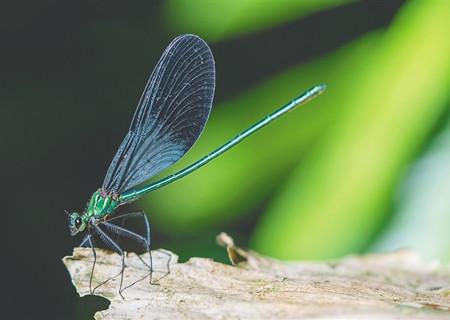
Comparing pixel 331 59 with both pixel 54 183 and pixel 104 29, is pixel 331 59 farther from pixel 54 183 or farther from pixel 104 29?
pixel 54 183

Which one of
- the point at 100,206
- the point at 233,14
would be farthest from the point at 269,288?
the point at 233,14

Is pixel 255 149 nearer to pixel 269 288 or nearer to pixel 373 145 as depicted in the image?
pixel 373 145

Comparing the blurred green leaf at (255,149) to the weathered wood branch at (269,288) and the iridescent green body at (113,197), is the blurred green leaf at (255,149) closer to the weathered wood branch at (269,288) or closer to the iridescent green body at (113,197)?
the iridescent green body at (113,197)

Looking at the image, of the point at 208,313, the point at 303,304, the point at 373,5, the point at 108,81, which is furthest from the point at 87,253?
the point at 373,5

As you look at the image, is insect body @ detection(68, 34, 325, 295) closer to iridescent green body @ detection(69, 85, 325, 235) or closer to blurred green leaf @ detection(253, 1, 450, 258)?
iridescent green body @ detection(69, 85, 325, 235)

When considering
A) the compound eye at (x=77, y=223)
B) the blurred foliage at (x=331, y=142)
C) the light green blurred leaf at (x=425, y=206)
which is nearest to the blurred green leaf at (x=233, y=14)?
the blurred foliage at (x=331, y=142)

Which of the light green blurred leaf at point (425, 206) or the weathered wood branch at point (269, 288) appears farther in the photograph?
the light green blurred leaf at point (425, 206)

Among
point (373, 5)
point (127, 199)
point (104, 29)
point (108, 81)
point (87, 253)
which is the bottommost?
point (87, 253)
